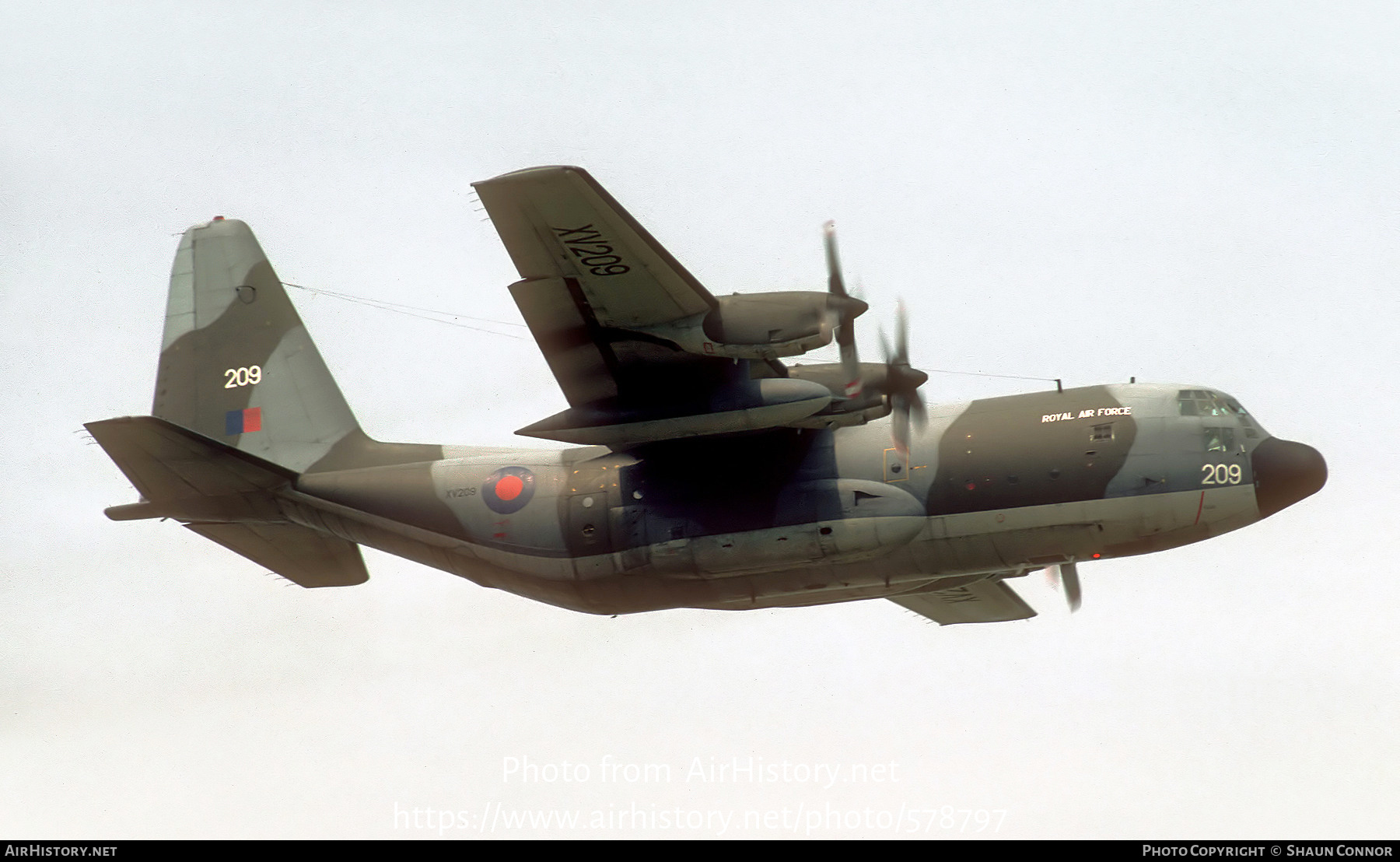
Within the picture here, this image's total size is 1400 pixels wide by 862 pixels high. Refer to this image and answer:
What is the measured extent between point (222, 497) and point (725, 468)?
7318 mm

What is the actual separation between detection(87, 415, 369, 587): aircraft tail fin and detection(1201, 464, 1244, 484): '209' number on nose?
12.2 meters

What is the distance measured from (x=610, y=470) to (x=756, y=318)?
3.65 metres

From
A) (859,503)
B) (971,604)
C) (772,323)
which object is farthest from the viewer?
(971,604)

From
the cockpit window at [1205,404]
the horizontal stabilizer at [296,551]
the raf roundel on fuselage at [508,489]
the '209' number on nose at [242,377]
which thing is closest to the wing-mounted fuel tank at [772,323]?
the raf roundel on fuselage at [508,489]

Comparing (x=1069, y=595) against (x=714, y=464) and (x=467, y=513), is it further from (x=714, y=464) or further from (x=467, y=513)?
(x=467, y=513)

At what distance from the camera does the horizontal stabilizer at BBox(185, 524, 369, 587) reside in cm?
2069

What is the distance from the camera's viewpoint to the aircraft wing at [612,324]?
52.2ft

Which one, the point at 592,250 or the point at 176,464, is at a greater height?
the point at 592,250

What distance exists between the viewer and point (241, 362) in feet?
71.9

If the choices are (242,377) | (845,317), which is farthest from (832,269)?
(242,377)

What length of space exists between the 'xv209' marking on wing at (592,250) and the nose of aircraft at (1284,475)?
323 inches

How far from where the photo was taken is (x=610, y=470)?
1881cm

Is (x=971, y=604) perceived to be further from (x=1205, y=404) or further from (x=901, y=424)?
(x=1205, y=404)

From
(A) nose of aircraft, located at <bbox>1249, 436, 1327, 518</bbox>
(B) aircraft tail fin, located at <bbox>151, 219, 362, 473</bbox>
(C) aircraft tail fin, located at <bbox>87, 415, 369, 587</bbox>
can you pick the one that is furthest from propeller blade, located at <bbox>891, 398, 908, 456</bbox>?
(C) aircraft tail fin, located at <bbox>87, 415, 369, 587</bbox>
